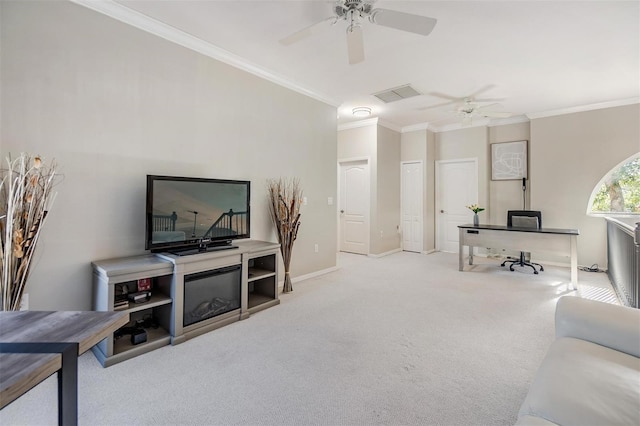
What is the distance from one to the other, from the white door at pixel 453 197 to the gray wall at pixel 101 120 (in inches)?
184

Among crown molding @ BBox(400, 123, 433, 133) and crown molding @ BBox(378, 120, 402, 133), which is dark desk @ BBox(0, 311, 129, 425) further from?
crown molding @ BBox(400, 123, 433, 133)

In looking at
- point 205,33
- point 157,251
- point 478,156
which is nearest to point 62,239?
point 157,251

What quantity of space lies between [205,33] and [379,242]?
14.7 feet

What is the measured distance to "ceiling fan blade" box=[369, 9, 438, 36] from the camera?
199cm

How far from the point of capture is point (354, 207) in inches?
241

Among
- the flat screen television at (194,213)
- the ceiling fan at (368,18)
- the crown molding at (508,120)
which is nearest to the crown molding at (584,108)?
the crown molding at (508,120)

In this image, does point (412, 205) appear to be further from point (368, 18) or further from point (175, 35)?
point (175, 35)

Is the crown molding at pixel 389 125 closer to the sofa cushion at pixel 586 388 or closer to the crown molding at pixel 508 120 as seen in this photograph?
the crown molding at pixel 508 120

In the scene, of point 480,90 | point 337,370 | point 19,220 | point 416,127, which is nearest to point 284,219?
point 337,370

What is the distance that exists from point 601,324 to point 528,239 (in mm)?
3120

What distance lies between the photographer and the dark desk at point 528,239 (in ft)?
12.3

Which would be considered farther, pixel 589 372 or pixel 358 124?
pixel 358 124

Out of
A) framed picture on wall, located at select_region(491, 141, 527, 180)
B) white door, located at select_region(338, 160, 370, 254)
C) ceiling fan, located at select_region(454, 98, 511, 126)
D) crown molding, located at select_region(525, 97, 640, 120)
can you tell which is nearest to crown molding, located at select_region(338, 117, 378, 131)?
white door, located at select_region(338, 160, 370, 254)

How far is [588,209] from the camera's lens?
4.73m
